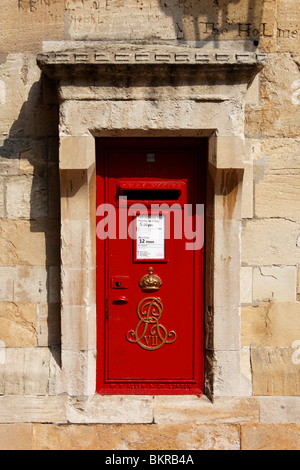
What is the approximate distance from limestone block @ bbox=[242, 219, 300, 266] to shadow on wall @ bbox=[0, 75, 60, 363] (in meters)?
1.55

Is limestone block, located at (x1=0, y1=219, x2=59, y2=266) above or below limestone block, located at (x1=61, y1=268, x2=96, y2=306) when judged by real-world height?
above

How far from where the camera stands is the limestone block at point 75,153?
124 inches

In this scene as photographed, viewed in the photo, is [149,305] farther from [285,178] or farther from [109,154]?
[285,178]

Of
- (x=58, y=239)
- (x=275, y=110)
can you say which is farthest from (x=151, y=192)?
(x=275, y=110)

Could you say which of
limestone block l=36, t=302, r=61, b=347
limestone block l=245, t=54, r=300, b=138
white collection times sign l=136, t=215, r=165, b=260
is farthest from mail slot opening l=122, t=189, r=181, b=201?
limestone block l=36, t=302, r=61, b=347

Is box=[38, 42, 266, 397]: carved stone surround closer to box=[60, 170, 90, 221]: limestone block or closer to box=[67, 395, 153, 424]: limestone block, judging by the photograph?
box=[60, 170, 90, 221]: limestone block

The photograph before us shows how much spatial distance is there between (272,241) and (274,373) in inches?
41.8

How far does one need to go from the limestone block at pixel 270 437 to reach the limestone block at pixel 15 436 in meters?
1.71

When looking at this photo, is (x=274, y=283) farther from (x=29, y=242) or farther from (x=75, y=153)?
(x=29, y=242)

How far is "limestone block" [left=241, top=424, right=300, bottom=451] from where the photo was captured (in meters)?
3.33

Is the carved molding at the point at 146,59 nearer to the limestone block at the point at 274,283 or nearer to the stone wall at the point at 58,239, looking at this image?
the stone wall at the point at 58,239

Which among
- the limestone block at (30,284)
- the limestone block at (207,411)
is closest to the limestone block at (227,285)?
the limestone block at (207,411)

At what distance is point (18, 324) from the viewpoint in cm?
342
